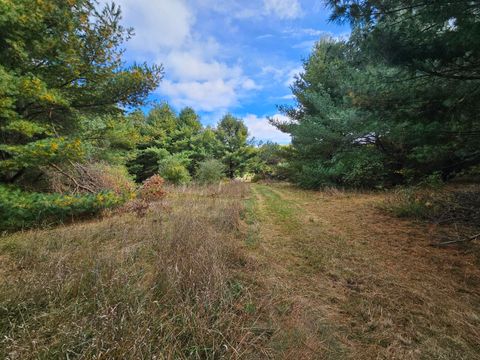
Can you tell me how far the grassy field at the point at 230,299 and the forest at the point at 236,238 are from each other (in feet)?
0.05

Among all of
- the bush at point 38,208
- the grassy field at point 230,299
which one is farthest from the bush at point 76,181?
the grassy field at point 230,299

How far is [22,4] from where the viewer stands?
162 inches

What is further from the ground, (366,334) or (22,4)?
(22,4)

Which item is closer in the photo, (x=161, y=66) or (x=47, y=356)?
(x=47, y=356)

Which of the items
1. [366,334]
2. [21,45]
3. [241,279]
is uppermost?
[21,45]

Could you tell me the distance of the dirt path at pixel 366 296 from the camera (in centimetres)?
147

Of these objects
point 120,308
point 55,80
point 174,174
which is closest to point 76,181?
point 55,80

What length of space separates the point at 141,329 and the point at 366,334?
1624 millimetres

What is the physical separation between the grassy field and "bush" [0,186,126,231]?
2.01 feet

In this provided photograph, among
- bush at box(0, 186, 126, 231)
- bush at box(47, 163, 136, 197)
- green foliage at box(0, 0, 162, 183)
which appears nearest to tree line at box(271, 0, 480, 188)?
green foliage at box(0, 0, 162, 183)

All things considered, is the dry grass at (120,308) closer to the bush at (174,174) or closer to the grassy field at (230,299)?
the grassy field at (230,299)

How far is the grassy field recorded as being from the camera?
3.97ft

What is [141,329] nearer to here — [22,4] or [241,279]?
[241,279]

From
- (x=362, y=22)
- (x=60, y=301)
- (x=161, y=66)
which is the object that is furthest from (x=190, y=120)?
(x=60, y=301)
